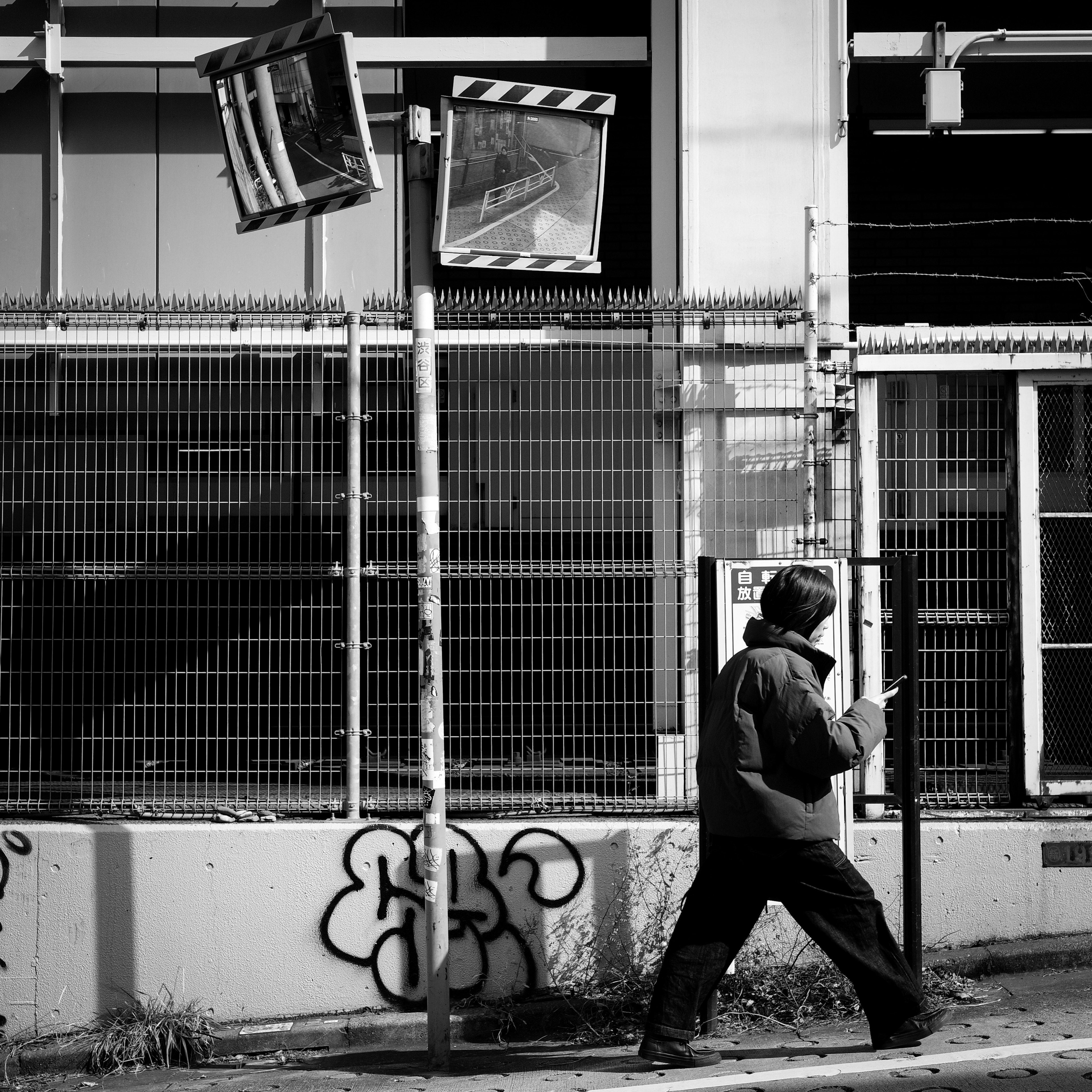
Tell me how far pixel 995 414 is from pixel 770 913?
2.56 m

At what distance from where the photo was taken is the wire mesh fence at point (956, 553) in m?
5.72

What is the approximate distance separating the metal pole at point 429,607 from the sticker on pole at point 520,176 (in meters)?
0.10

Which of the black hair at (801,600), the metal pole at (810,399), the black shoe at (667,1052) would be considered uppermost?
the metal pole at (810,399)

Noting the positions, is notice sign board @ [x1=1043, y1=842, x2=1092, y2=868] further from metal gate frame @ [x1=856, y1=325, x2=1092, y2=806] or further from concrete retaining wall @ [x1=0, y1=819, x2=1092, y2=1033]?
concrete retaining wall @ [x1=0, y1=819, x2=1092, y2=1033]

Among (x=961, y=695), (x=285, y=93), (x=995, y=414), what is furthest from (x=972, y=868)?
(x=285, y=93)

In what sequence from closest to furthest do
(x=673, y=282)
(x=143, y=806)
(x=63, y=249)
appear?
(x=143, y=806) < (x=673, y=282) < (x=63, y=249)

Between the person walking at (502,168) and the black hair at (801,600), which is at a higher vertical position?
the person walking at (502,168)

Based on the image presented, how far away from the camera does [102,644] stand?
18.2 ft

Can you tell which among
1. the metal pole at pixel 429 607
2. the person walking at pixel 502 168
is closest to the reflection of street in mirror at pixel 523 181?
the person walking at pixel 502 168

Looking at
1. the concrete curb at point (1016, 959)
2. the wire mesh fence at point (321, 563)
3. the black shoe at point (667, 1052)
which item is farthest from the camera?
the wire mesh fence at point (321, 563)

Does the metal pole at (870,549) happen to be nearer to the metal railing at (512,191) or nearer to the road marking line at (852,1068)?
the road marking line at (852,1068)

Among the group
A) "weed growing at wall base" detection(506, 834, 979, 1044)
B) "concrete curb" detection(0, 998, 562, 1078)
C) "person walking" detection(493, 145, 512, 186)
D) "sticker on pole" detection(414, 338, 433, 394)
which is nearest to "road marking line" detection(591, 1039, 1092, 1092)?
"weed growing at wall base" detection(506, 834, 979, 1044)

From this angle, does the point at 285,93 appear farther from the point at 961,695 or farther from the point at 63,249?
the point at 961,695

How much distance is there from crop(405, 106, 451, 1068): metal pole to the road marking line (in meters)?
0.77
